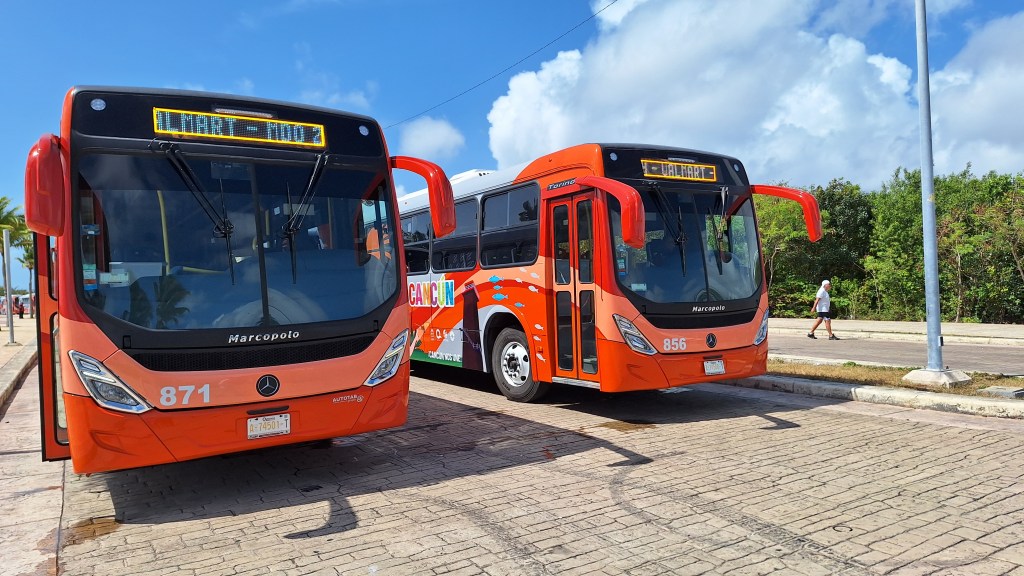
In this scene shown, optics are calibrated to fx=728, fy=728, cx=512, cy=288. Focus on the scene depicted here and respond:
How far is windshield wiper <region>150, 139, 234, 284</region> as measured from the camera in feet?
17.8

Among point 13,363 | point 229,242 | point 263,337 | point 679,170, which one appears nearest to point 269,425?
point 263,337

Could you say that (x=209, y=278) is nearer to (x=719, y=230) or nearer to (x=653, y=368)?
(x=653, y=368)

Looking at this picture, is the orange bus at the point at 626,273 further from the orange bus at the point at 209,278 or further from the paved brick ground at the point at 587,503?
the orange bus at the point at 209,278

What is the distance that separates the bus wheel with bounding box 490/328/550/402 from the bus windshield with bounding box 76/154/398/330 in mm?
3736

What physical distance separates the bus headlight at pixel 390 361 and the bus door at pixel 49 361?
7.62ft

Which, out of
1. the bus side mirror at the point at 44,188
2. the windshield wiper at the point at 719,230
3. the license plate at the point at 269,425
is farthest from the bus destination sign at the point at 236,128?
the windshield wiper at the point at 719,230

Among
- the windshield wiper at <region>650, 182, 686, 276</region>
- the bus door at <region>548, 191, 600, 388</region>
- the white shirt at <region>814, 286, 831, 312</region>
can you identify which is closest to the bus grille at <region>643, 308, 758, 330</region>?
the windshield wiper at <region>650, 182, 686, 276</region>

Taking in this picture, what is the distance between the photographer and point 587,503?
5180 millimetres

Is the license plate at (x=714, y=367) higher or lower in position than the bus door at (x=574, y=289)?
lower

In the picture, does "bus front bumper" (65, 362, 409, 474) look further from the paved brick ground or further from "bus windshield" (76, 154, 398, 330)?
"bus windshield" (76, 154, 398, 330)

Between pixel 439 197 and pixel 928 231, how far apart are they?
290 inches

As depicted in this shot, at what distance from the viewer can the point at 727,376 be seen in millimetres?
8391

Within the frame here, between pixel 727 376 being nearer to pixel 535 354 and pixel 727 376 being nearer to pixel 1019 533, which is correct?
pixel 535 354

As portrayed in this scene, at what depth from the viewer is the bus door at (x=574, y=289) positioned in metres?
8.31
